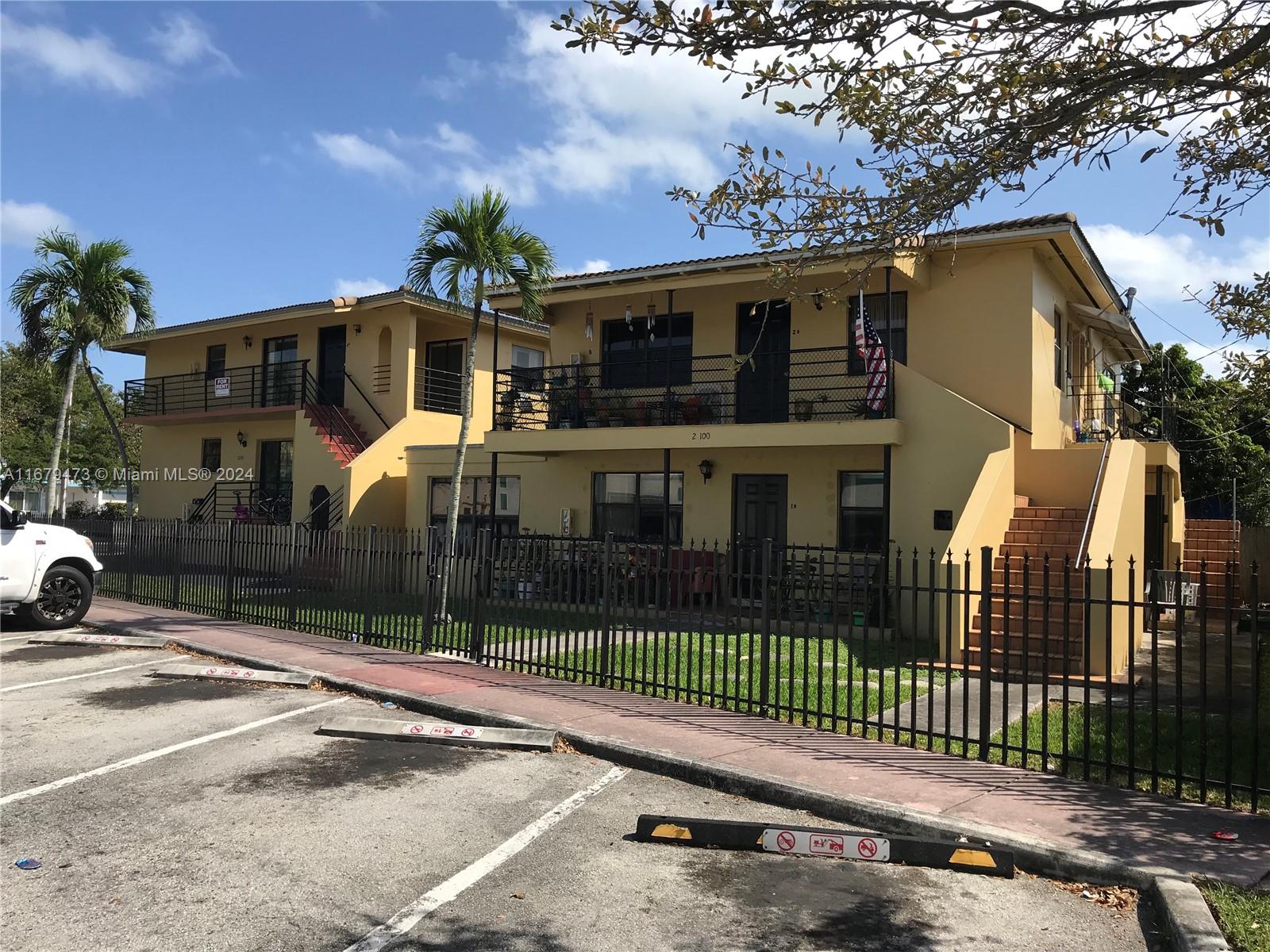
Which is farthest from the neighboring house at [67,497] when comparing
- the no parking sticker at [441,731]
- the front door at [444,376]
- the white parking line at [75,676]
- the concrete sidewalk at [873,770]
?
the no parking sticker at [441,731]

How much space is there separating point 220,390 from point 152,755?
72.8 ft

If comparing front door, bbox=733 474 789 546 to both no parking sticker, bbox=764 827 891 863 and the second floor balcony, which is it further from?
the second floor balcony

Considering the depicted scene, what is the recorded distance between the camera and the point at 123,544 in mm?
17172

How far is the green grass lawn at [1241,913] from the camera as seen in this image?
163 inches

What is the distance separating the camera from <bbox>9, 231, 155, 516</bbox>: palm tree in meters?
20.7

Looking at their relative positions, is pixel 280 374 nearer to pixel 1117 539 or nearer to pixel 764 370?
pixel 764 370

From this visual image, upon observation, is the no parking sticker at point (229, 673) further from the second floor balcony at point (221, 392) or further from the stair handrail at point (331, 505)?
the second floor balcony at point (221, 392)

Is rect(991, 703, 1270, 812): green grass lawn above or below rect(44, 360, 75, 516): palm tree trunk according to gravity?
below

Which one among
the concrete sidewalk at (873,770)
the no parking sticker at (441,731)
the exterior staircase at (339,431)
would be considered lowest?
the no parking sticker at (441,731)

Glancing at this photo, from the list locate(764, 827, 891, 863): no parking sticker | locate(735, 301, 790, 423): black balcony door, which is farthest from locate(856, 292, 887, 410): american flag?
locate(764, 827, 891, 863): no parking sticker

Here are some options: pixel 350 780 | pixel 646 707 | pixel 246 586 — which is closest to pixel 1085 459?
pixel 646 707

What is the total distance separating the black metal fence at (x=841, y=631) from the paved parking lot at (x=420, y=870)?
158 centimetres

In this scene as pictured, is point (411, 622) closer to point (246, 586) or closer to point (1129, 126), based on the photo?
point (246, 586)

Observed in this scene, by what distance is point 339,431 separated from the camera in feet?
78.3
